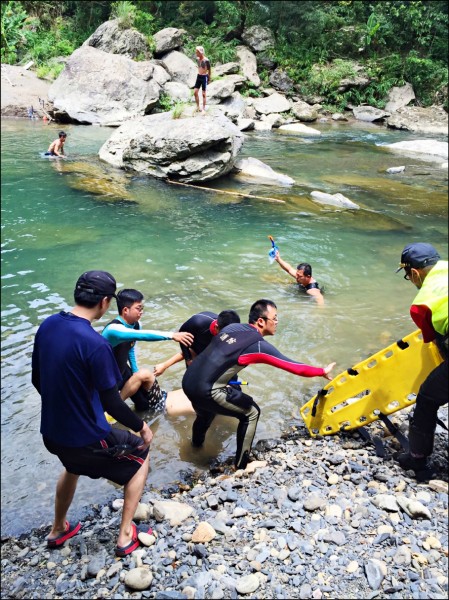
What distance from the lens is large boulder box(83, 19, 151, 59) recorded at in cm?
2919

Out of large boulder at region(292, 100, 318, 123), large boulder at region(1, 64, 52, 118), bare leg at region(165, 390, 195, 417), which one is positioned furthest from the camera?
large boulder at region(292, 100, 318, 123)

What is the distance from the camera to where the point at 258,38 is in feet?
112

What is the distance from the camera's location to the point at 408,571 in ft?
10.0

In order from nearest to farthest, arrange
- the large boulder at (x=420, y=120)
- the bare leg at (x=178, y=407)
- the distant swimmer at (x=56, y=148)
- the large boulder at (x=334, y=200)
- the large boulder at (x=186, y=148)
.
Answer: the bare leg at (x=178, y=407)
the large boulder at (x=334, y=200)
the large boulder at (x=186, y=148)
the distant swimmer at (x=56, y=148)
the large boulder at (x=420, y=120)

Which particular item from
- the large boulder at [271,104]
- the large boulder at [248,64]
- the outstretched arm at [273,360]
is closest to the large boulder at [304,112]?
the large boulder at [271,104]

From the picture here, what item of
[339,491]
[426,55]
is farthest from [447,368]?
[426,55]

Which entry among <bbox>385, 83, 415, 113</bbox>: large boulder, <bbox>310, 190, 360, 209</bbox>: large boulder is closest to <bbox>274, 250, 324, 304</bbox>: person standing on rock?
<bbox>310, 190, 360, 209</bbox>: large boulder

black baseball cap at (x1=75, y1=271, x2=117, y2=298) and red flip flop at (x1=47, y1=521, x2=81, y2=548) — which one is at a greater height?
black baseball cap at (x1=75, y1=271, x2=117, y2=298)

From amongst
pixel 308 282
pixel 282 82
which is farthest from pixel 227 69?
pixel 308 282

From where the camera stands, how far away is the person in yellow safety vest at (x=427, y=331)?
3.41 m

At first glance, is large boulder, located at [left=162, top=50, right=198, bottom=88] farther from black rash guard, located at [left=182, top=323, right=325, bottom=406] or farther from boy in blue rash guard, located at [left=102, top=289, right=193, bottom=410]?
black rash guard, located at [left=182, top=323, right=325, bottom=406]

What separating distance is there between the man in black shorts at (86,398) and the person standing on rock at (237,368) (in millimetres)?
988

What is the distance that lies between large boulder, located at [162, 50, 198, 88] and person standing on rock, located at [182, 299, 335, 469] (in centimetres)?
2723

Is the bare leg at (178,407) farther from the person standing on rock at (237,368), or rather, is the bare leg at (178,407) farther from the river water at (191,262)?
the person standing on rock at (237,368)
